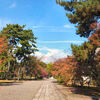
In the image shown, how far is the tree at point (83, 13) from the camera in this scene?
34.9 ft

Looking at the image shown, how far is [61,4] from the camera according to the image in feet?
40.1

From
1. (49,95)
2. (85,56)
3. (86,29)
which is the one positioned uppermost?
(86,29)

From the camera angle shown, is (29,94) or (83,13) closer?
(83,13)

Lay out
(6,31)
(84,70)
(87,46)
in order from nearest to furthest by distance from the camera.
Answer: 1. (87,46)
2. (84,70)
3. (6,31)

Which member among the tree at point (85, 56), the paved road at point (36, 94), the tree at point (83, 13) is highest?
the tree at point (83, 13)

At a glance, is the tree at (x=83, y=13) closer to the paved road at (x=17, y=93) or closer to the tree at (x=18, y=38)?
the paved road at (x=17, y=93)

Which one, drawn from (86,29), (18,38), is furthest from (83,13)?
(18,38)

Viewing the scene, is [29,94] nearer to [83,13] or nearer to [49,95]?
[49,95]

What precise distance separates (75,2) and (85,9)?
5.00ft

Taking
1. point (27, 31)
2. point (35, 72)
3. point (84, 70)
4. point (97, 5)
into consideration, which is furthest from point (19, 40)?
point (97, 5)

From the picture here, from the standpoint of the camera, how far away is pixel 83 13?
11.0 meters

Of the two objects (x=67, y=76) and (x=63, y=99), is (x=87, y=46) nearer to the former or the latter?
(x=63, y=99)

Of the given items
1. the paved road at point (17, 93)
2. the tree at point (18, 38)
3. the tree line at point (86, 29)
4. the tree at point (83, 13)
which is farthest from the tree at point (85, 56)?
the tree at point (18, 38)

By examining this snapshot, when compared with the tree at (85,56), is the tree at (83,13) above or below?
above
